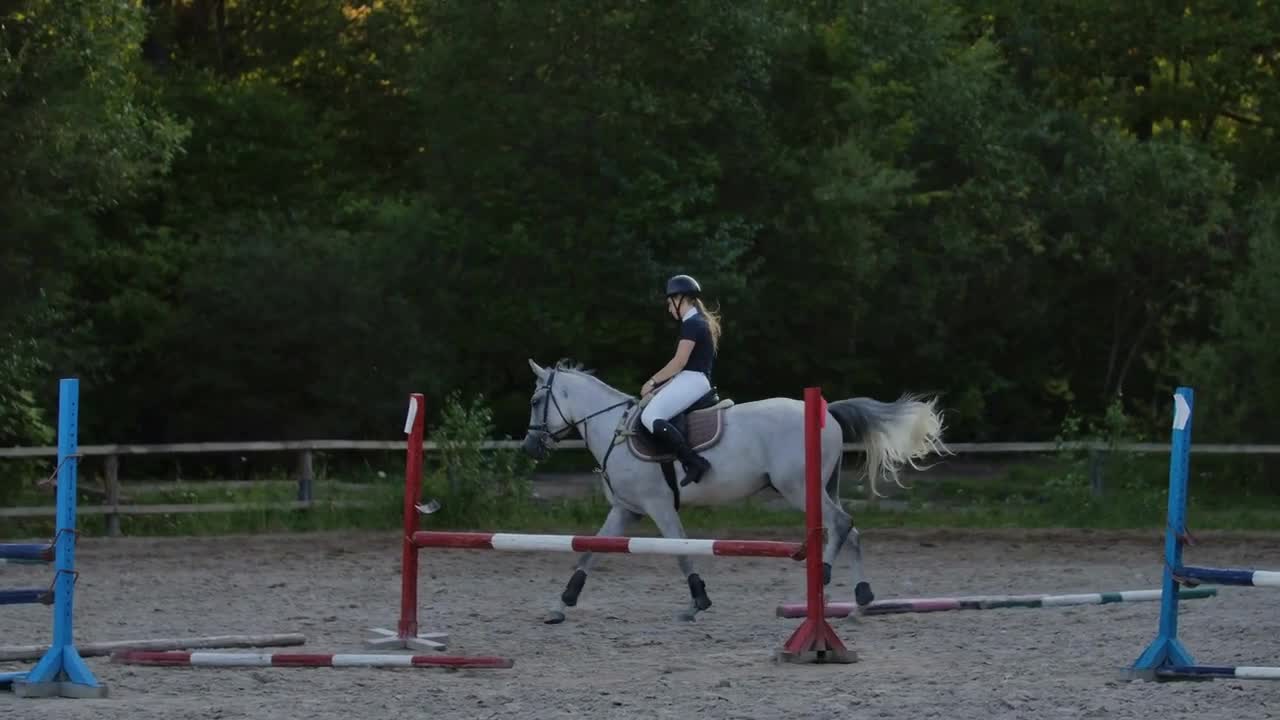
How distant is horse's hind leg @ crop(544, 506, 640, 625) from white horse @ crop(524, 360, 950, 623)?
1 centimetres

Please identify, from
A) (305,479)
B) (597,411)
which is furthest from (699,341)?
(305,479)

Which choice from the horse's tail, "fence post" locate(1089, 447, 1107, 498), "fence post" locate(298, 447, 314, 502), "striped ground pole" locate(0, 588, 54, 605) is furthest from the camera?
"fence post" locate(1089, 447, 1107, 498)

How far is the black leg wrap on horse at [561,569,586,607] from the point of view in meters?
12.2

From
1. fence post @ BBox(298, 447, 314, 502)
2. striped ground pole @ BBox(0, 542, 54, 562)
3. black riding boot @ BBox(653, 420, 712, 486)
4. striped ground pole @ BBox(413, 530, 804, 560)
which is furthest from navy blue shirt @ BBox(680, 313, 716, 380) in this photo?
fence post @ BBox(298, 447, 314, 502)

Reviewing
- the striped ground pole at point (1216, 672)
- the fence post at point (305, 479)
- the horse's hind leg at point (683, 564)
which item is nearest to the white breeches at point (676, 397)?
the horse's hind leg at point (683, 564)

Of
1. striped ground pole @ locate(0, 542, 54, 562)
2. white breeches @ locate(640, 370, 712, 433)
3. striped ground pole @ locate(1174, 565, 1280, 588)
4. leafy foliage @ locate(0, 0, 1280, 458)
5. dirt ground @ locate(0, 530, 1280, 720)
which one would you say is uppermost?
leafy foliage @ locate(0, 0, 1280, 458)

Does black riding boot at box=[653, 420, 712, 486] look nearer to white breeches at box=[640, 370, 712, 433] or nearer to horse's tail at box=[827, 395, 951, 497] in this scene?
white breeches at box=[640, 370, 712, 433]

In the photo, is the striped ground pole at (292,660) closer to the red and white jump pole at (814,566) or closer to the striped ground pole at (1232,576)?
the red and white jump pole at (814,566)

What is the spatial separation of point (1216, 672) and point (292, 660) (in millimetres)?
4855

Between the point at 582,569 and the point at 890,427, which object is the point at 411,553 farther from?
the point at 890,427

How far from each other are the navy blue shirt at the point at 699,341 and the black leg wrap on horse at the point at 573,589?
65.5 inches

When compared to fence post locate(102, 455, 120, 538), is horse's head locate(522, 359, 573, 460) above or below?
above

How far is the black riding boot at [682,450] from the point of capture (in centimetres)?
1221

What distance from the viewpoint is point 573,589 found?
1229 centimetres
